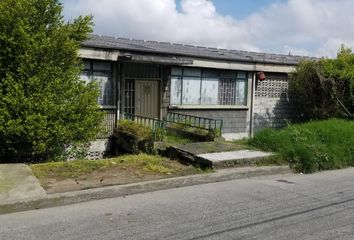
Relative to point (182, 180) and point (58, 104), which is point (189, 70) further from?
point (182, 180)

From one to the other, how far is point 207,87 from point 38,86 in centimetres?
851

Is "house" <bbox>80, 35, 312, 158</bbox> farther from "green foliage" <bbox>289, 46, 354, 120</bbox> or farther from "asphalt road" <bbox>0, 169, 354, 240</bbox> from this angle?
"asphalt road" <bbox>0, 169, 354, 240</bbox>

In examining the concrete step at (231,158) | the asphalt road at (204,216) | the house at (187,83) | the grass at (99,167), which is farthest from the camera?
the house at (187,83)

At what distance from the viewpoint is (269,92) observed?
62.7 ft

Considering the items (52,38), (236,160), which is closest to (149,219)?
(236,160)

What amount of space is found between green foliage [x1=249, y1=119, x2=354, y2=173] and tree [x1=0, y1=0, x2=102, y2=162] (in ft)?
13.8

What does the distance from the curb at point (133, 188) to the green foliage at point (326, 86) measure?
28.5 ft

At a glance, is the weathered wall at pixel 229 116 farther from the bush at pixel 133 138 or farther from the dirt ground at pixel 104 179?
the dirt ground at pixel 104 179

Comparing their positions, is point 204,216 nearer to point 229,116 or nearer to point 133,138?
point 133,138

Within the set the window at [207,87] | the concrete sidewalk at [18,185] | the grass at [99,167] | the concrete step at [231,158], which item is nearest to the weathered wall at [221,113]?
the window at [207,87]

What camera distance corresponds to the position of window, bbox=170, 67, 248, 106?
16.3 m

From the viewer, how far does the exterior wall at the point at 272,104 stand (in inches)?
742

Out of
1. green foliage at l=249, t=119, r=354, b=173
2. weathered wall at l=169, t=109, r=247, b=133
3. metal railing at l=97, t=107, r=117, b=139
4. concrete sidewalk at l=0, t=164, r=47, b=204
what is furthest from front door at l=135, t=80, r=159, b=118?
concrete sidewalk at l=0, t=164, r=47, b=204

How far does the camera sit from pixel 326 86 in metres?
17.1
